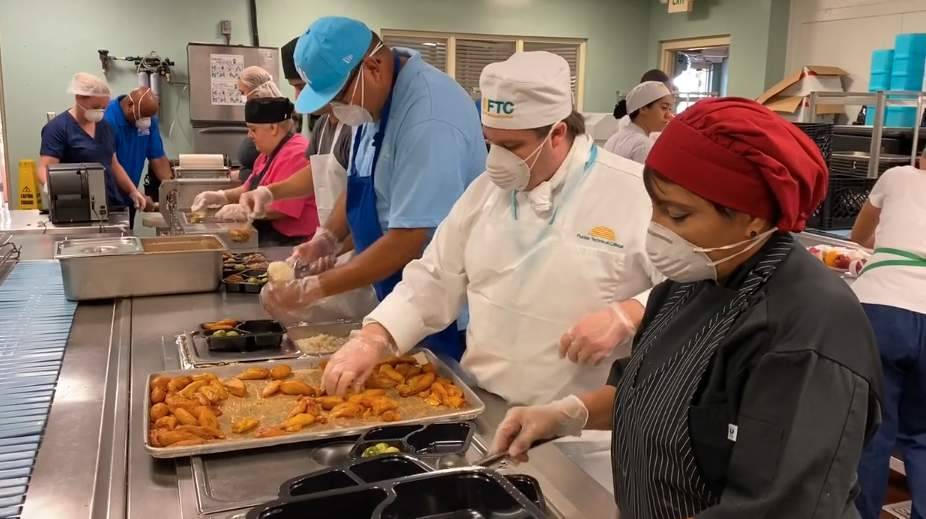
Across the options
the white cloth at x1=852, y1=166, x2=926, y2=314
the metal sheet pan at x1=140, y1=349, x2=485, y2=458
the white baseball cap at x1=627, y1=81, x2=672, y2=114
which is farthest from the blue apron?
the white baseball cap at x1=627, y1=81, x2=672, y2=114

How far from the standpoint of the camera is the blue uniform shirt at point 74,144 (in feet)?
14.1

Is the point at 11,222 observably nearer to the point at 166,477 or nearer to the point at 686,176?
the point at 166,477

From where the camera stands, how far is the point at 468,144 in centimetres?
202

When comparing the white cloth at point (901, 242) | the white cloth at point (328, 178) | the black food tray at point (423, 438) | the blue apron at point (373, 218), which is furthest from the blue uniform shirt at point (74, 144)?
the white cloth at point (901, 242)

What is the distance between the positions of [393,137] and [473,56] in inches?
253

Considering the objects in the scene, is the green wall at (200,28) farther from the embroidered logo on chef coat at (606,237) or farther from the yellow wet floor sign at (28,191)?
the embroidered logo on chef coat at (606,237)

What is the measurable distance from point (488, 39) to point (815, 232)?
4943mm

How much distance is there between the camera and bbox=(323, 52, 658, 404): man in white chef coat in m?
1.62

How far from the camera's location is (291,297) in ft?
6.98

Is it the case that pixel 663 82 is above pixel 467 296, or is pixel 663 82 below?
above

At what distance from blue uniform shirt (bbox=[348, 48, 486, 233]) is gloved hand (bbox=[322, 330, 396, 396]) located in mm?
358

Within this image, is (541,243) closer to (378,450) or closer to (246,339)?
(378,450)

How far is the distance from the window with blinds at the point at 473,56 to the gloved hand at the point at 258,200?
5.11 m

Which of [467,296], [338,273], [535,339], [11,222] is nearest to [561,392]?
[535,339]
